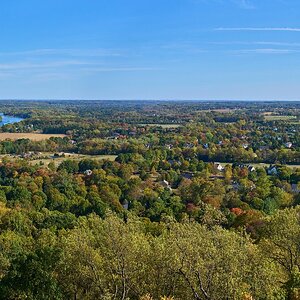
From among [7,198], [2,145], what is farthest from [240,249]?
[2,145]

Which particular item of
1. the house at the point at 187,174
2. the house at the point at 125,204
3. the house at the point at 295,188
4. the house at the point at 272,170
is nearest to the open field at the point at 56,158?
the house at the point at 187,174

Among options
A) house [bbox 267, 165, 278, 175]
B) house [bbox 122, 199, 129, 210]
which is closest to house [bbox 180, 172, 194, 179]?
house [bbox 267, 165, 278, 175]

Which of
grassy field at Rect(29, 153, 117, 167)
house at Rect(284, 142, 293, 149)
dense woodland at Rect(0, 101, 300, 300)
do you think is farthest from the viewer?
house at Rect(284, 142, 293, 149)

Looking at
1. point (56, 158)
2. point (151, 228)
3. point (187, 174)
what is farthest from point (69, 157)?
point (151, 228)

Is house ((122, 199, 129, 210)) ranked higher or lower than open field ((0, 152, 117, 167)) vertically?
lower

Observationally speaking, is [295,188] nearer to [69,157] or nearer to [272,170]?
[272,170]

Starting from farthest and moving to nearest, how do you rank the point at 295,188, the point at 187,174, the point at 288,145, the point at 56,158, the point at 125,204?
the point at 288,145, the point at 56,158, the point at 187,174, the point at 295,188, the point at 125,204

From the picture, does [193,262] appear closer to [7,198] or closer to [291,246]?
[291,246]

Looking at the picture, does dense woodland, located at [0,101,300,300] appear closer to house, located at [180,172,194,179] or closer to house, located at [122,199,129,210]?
house, located at [180,172,194,179]

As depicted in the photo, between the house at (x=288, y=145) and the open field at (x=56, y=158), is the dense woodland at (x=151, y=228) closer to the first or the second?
the open field at (x=56, y=158)
